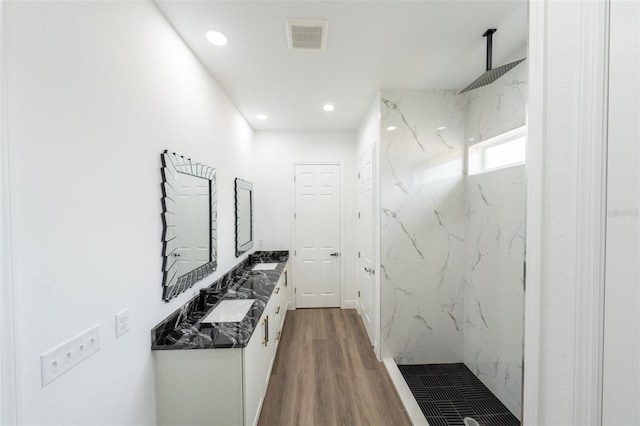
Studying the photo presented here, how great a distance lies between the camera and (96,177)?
42.3 inches

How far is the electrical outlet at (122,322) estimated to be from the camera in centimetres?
118

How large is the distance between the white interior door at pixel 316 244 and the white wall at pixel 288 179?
0.12m

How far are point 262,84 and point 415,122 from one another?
5.11 ft

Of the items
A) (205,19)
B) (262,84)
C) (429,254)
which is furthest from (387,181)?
(205,19)

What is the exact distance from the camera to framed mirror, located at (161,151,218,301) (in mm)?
1561

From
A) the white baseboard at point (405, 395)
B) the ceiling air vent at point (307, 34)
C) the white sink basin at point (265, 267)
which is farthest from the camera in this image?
the white sink basin at point (265, 267)

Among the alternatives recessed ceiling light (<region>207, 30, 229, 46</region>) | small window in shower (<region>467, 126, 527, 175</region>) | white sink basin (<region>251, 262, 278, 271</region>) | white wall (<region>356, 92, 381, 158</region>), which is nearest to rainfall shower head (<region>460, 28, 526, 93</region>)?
small window in shower (<region>467, 126, 527, 175</region>)

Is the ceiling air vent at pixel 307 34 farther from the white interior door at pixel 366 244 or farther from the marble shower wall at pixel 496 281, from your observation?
the marble shower wall at pixel 496 281

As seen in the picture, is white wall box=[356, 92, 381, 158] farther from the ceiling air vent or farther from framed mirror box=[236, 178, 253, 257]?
framed mirror box=[236, 178, 253, 257]

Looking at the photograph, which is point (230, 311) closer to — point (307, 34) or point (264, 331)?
point (264, 331)

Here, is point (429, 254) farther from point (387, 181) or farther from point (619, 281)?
point (619, 281)

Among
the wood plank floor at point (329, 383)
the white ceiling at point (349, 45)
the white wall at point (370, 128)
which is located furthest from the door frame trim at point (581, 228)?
the white wall at point (370, 128)

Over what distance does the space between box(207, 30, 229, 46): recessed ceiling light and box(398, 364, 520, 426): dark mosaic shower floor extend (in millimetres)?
3141

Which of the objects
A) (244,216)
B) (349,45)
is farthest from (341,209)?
(349,45)
